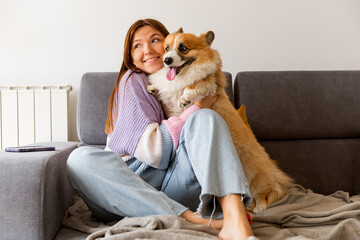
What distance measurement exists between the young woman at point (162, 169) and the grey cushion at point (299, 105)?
0.57 meters

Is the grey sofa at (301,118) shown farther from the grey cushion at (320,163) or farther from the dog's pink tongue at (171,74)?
the dog's pink tongue at (171,74)

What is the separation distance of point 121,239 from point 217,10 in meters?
1.86

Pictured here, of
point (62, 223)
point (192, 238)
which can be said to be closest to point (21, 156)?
point (62, 223)

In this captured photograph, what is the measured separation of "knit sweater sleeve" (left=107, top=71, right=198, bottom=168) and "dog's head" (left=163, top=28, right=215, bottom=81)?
195mm

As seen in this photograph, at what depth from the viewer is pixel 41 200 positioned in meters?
1.12

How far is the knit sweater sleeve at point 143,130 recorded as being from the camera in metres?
1.27

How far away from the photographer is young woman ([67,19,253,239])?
1.08m

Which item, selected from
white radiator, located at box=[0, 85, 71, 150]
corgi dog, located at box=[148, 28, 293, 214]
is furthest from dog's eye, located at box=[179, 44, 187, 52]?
white radiator, located at box=[0, 85, 71, 150]

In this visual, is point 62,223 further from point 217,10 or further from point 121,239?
point 217,10

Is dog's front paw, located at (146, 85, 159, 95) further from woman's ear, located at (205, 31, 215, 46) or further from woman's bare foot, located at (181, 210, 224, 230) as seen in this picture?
woman's bare foot, located at (181, 210, 224, 230)

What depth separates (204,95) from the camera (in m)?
1.52

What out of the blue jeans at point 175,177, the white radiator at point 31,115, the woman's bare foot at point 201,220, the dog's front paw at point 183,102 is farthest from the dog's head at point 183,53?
the white radiator at point 31,115

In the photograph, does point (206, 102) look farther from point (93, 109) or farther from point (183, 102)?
point (93, 109)

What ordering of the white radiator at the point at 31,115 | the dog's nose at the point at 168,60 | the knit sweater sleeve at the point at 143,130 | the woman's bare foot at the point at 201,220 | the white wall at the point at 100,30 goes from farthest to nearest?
1. the white wall at the point at 100,30
2. the white radiator at the point at 31,115
3. the dog's nose at the point at 168,60
4. the knit sweater sleeve at the point at 143,130
5. the woman's bare foot at the point at 201,220
